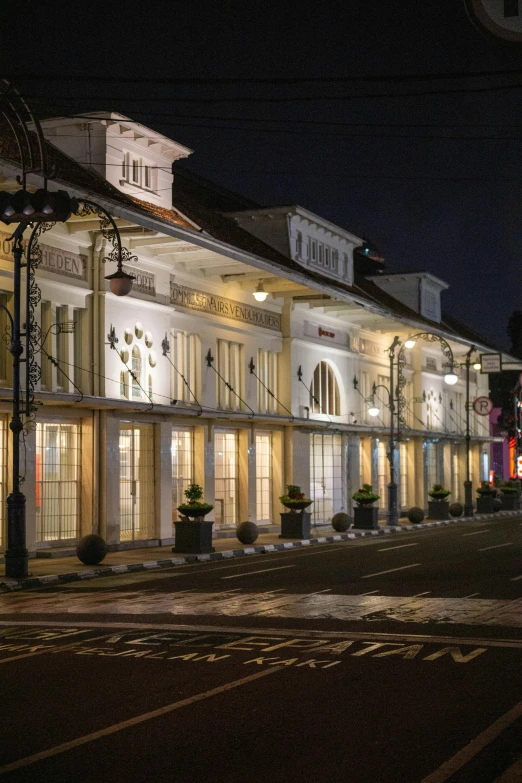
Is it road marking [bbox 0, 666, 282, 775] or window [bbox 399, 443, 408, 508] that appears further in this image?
window [bbox 399, 443, 408, 508]

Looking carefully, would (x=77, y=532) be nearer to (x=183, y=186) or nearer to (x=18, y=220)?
(x=18, y=220)

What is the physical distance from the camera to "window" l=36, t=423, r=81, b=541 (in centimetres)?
2639

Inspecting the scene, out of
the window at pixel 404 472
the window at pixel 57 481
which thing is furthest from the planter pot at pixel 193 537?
the window at pixel 404 472

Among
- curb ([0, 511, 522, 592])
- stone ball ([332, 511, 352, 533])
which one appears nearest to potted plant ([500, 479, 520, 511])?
curb ([0, 511, 522, 592])

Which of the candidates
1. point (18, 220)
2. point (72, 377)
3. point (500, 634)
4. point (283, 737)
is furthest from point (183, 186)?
point (283, 737)

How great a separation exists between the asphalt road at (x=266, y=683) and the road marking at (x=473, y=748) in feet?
0.06

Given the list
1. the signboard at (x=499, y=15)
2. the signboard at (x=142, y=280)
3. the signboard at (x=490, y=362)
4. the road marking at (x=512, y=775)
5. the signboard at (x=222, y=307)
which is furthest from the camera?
the signboard at (x=490, y=362)

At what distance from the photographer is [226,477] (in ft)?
115

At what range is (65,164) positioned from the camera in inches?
1137

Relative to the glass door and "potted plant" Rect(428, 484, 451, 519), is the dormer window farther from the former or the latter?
"potted plant" Rect(428, 484, 451, 519)

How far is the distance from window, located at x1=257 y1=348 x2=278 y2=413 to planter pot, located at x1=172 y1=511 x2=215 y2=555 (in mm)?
9518

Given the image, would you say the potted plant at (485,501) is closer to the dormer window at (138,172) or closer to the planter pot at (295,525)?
the planter pot at (295,525)

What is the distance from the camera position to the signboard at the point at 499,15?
9664 millimetres

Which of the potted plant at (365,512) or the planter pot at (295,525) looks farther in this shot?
the potted plant at (365,512)
